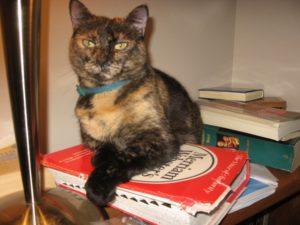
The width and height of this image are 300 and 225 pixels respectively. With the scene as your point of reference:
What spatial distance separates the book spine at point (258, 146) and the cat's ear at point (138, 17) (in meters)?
0.42

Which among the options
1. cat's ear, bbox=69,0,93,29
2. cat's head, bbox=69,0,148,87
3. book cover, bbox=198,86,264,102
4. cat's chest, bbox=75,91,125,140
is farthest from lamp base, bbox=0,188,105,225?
book cover, bbox=198,86,264,102

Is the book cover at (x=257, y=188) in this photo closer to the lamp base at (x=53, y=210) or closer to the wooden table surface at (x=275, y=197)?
the wooden table surface at (x=275, y=197)

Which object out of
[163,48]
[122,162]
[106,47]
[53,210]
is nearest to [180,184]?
[122,162]

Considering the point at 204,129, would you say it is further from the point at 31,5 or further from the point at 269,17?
the point at 31,5

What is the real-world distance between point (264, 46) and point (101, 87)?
757 millimetres

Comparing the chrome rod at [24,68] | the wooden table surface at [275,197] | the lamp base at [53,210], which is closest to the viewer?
the chrome rod at [24,68]

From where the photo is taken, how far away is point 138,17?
2.58ft

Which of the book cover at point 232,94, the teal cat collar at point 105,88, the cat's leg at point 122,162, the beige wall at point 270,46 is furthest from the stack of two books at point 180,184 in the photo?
the beige wall at point 270,46

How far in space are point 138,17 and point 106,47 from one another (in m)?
0.12

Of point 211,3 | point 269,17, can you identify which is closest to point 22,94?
point 211,3

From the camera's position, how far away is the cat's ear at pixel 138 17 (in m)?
0.77

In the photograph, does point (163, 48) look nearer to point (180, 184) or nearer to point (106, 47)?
point (106, 47)

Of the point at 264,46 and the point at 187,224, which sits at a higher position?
the point at 264,46

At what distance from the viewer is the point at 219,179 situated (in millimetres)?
629
